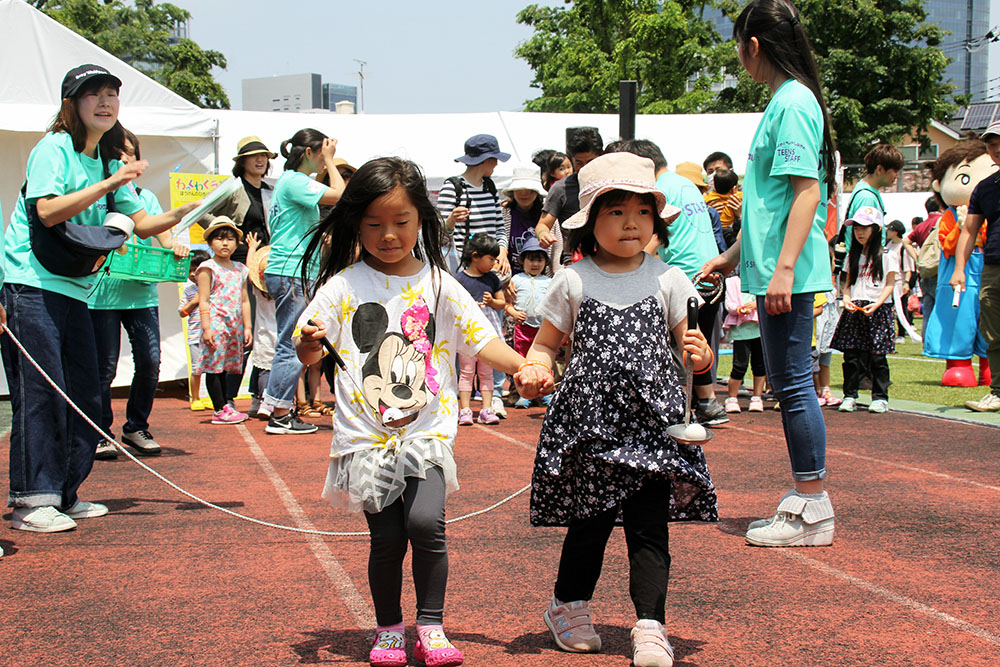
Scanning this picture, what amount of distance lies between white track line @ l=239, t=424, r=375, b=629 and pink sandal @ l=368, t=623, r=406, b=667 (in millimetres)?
343

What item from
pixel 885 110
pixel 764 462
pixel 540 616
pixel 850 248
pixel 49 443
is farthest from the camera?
pixel 885 110

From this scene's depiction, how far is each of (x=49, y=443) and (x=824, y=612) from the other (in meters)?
3.69

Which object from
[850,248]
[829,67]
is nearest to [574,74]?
[829,67]

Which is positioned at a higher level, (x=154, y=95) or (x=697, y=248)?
(x=154, y=95)

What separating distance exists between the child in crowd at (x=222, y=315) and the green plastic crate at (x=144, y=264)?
1.87 metres

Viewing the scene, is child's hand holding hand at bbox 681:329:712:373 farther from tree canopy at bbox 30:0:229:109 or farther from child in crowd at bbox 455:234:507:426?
tree canopy at bbox 30:0:229:109

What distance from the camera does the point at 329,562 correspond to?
4426mm

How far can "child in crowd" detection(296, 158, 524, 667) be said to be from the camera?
323cm

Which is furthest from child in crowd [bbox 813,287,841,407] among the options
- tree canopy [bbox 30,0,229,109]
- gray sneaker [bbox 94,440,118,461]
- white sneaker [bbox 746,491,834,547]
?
tree canopy [bbox 30,0,229,109]

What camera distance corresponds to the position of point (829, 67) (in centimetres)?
4456

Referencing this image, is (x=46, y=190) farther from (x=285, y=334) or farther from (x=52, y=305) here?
(x=285, y=334)

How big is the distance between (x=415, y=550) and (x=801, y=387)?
2.18 metres

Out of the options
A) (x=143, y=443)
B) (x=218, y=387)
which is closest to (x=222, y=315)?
A: (x=218, y=387)

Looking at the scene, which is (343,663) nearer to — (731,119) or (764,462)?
(764,462)
